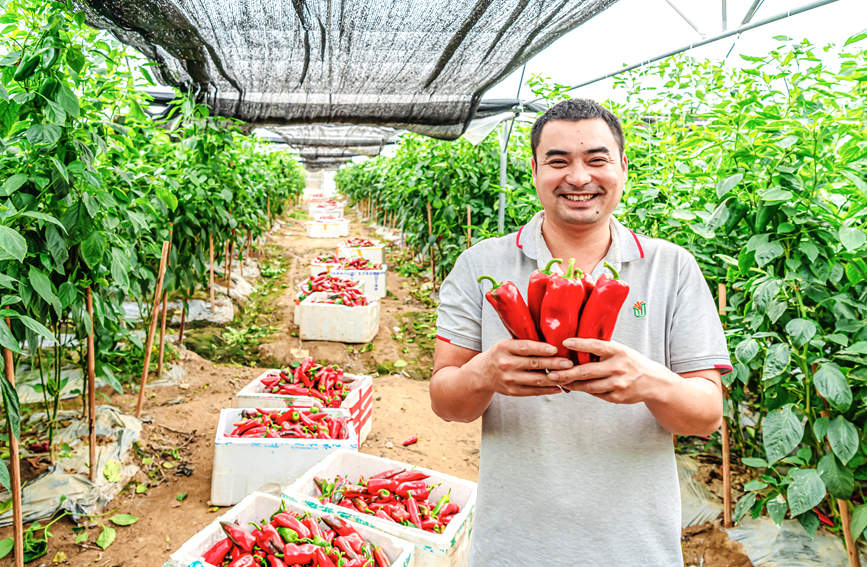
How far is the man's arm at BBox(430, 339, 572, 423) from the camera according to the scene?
128 centimetres

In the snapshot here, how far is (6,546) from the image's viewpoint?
3086 millimetres

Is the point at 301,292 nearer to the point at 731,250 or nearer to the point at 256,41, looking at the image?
the point at 256,41

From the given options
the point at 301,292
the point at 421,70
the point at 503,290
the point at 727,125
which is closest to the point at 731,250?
the point at 727,125

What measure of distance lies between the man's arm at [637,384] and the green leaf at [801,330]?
1.23 metres

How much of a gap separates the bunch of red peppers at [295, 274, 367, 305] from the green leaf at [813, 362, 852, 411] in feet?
19.9

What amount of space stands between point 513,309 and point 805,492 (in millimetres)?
1741

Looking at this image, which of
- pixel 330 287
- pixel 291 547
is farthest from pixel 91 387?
pixel 330 287

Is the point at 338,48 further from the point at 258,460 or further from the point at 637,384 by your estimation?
the point at 637,384

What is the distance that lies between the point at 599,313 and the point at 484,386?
35 centimetres

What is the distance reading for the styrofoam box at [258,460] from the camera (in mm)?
3814

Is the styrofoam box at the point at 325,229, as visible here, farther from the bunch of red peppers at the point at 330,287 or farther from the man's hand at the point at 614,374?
the man's hand at the point at 614,374

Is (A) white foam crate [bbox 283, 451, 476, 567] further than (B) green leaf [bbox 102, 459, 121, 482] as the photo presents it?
No

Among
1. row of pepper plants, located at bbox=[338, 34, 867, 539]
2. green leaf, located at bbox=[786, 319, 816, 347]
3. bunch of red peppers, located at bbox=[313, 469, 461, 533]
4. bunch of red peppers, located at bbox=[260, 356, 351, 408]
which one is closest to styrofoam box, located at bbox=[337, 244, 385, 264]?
bunch of red peppers, located at bbox=[260, 356, 351, 408]

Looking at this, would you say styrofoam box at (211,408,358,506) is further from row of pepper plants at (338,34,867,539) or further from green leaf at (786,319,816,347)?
green leaf at (786,319,816,347)
